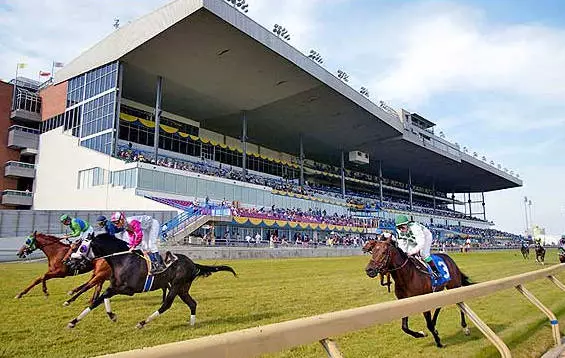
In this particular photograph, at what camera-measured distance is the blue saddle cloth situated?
22.8 ft

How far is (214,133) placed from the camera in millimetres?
53906

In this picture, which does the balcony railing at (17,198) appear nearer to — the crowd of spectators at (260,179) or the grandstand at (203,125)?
the grandstand at (203,125)

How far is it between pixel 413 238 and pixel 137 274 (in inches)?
173

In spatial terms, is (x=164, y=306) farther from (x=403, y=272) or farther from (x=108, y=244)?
(x=403, y=272)

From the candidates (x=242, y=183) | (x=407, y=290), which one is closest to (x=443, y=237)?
(x=242, y=183)

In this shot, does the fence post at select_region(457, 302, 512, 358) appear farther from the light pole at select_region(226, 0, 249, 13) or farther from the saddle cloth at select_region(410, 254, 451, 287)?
the light pole at select_region(226, 0, 249, 13)

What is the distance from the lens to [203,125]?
172 ft

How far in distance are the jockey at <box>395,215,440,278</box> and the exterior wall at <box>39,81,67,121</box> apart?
42760 mm

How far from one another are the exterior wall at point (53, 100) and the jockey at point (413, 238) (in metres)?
42.8

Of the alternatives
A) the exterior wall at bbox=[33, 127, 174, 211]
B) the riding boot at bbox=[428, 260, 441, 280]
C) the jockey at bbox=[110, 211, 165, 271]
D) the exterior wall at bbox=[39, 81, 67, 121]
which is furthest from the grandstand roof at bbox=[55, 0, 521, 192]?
the riding boot at bbox=[428, 260, 441, 280]

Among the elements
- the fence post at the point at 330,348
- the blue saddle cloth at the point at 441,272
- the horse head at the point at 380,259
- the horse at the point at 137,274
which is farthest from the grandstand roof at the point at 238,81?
the fence post at the point at 330,348

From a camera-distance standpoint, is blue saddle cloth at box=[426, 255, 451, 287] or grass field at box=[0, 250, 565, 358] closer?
grass field at box=[0, 250, 565, 358]

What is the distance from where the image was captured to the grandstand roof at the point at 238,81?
32938 millimetres

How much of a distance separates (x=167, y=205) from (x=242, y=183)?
12.0 meters
